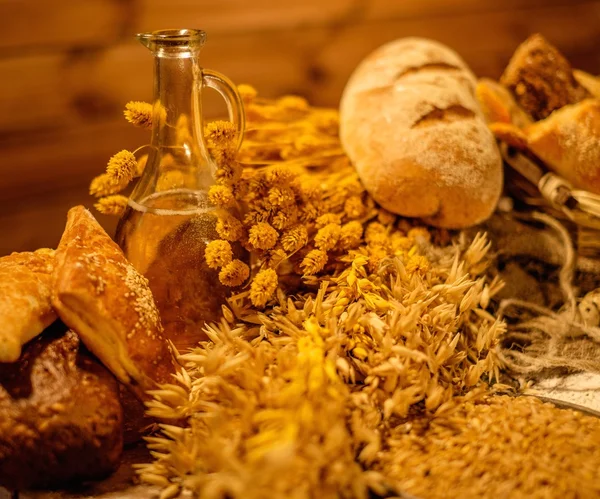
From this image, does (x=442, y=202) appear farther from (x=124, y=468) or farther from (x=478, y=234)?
(x=124, y=468)

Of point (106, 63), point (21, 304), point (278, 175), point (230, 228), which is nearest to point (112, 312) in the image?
point (21, 304)

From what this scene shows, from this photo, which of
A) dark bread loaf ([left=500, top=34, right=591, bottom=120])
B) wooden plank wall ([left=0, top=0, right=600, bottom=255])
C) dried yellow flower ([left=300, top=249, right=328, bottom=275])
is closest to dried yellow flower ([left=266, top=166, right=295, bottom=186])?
dried yellow flower ([left=300, top=249, right=328, bottom=275])

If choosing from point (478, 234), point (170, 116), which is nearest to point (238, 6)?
point (170, 116)

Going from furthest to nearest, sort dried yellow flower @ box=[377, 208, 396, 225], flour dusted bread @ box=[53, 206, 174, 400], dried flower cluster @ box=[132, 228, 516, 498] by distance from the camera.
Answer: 1. dried yellow flower @ box=[377, 208, 396, 225]
2. flour dusted bread @ box=[53, 206, 174, 400]
3. dried flower cluster @ box=[132, 228, 516, 498]

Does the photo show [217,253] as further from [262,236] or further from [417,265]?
[417,265]

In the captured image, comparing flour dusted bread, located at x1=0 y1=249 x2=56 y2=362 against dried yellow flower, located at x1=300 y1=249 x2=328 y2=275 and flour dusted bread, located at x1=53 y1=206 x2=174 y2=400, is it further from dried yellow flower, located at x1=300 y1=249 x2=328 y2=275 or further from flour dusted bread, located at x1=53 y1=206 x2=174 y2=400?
dried yellow flower, located at x1=300 y1=249 x2=328 y2=275
